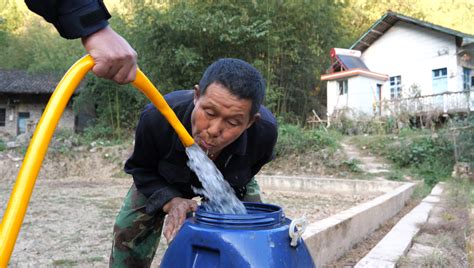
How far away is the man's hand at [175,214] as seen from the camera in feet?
5.23

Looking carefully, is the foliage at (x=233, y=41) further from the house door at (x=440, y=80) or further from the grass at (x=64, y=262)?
the grass at (x=64, y=262)

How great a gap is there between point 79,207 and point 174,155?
203 inches


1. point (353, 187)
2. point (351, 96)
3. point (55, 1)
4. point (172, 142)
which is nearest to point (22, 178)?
point (55, 1)

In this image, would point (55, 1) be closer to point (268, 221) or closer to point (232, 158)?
point (268, 221)

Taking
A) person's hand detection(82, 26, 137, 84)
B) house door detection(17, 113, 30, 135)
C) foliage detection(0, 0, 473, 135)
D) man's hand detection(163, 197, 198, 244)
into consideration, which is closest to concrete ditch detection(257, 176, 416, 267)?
man's hand detection(163, 197, 198, 244)

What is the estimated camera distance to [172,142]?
1819mm

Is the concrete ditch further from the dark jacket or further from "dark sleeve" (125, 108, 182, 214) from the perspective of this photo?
"dark sleeve" (125, 108, 182, 214)

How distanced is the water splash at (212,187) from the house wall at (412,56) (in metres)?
15.8

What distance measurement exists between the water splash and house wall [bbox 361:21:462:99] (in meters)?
15.8

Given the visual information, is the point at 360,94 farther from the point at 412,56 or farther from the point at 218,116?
the point at 218,116

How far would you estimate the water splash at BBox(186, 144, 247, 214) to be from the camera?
61.3 inches

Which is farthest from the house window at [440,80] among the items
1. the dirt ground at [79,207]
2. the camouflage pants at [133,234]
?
the camouflage pants at [133,234]

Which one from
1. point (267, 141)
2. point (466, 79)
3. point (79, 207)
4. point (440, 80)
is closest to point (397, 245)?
point (267, 141)

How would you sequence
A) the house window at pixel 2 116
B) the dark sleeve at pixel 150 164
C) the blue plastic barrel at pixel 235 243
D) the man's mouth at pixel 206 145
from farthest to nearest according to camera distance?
the house window at pixel 2 116 < the dark sleeve at pixel 150 164 < the man's mouth at pixel 206 145 < the blue plastic barrel at pixel 235 243
